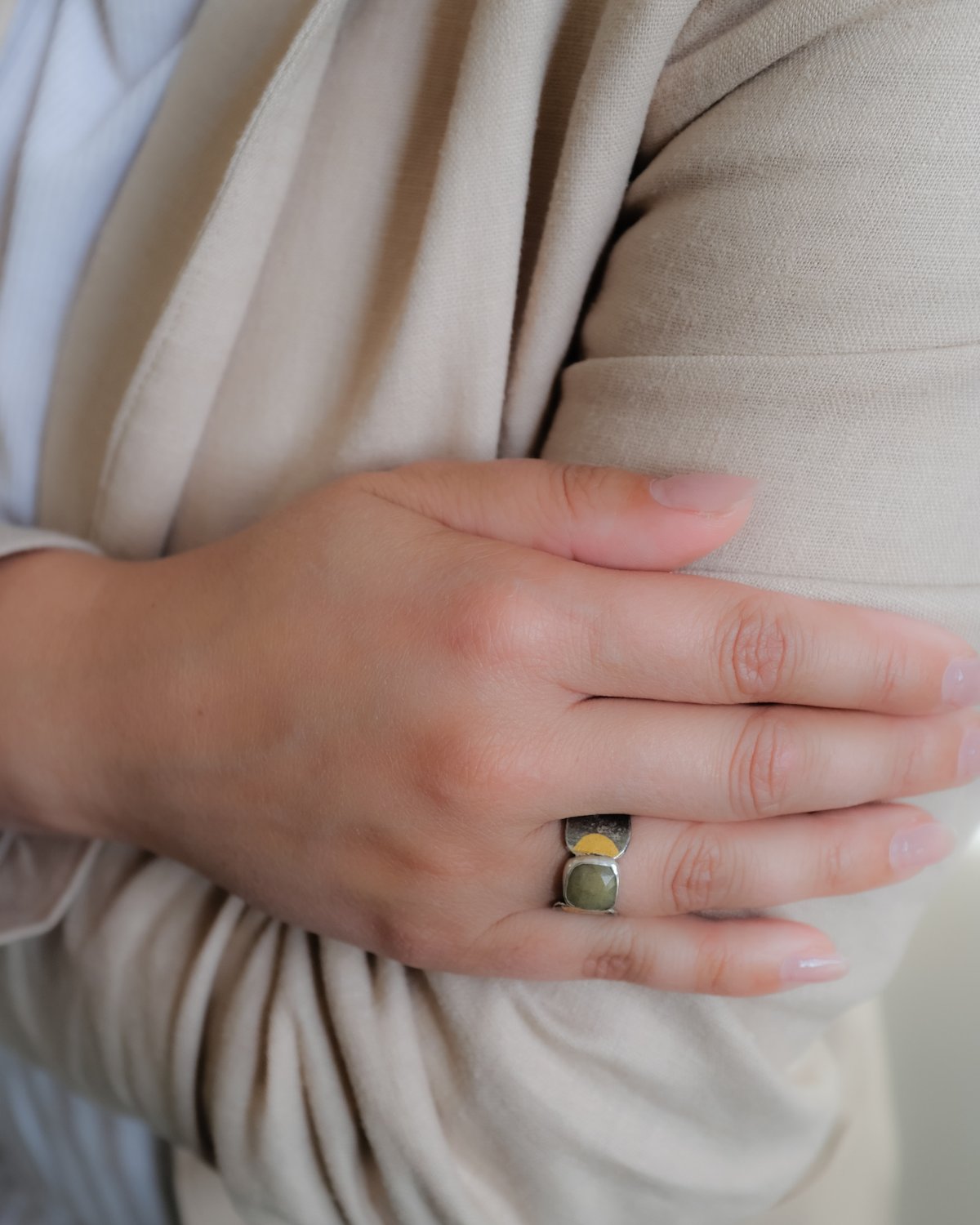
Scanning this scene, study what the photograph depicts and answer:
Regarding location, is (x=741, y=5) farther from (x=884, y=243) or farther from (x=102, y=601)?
(x=102, y=601)

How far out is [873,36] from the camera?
17.0 inches

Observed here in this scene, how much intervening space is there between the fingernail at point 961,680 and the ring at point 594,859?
0.62 ft

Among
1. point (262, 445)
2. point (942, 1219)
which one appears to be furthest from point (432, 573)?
point (942, 1219)

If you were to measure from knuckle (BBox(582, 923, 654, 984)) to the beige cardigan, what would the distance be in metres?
0.03

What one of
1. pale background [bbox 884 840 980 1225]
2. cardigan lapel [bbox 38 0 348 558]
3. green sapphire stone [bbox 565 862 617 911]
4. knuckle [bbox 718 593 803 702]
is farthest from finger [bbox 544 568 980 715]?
pale background [bbox 884 840 980 1225]

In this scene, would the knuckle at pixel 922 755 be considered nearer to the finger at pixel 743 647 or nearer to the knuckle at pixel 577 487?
the finger at pixel 743 647

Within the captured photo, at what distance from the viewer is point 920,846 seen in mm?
537

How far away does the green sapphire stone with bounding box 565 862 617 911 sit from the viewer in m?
0.50

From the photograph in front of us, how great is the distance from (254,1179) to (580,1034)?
0.26m

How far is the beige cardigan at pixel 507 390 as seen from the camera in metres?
0.45

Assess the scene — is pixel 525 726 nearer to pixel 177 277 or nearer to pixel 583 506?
pixel 583 506

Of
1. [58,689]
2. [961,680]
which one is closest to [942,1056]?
[961,680]

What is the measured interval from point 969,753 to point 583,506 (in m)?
0.27

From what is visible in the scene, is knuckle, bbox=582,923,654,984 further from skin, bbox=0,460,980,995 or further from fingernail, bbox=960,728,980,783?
fingernail, bbox=960,728,980,783
